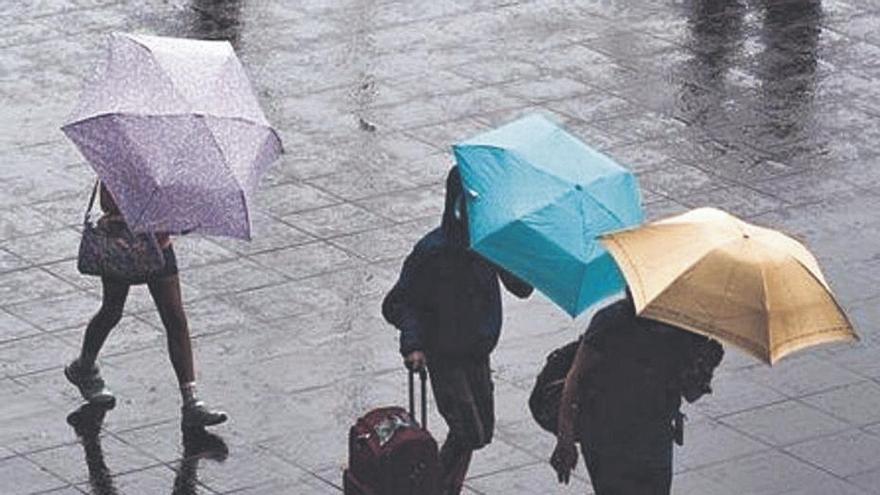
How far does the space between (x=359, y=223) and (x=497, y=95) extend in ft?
8.72

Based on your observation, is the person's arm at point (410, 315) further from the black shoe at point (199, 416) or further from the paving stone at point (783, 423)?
the paving stone at point (783, 423)

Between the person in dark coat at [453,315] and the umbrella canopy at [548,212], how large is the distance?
203 millimetres

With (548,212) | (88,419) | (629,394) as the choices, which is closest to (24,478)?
(88,419)

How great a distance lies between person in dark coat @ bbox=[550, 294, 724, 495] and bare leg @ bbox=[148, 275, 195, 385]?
2736 millimetres

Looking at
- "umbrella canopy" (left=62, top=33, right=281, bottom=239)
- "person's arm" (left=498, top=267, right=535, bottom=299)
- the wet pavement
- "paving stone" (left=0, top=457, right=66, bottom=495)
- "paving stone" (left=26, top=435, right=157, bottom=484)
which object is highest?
"umbrella canopy" (left=62, top=33, right=281, bottom=239)

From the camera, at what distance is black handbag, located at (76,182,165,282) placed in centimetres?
1256

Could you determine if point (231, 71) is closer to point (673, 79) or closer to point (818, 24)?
point (673, 79)

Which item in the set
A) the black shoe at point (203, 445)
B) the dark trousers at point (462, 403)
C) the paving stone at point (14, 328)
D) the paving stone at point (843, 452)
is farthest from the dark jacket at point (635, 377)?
the paving stone at point (14, 328)

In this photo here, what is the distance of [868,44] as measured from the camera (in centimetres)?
1955

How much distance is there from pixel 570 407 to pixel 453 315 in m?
1.01

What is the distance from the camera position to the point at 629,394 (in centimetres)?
1045

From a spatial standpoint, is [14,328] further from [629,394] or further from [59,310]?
[629,394]

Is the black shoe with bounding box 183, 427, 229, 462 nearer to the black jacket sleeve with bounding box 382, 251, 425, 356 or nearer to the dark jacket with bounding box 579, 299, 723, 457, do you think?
the black jacket sleeve with bounding box 382, 251, 425, 356

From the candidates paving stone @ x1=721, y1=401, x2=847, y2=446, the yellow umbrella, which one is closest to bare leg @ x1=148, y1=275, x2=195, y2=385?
paving stone @ x1=721, y1=401, x2=847, y2=446
